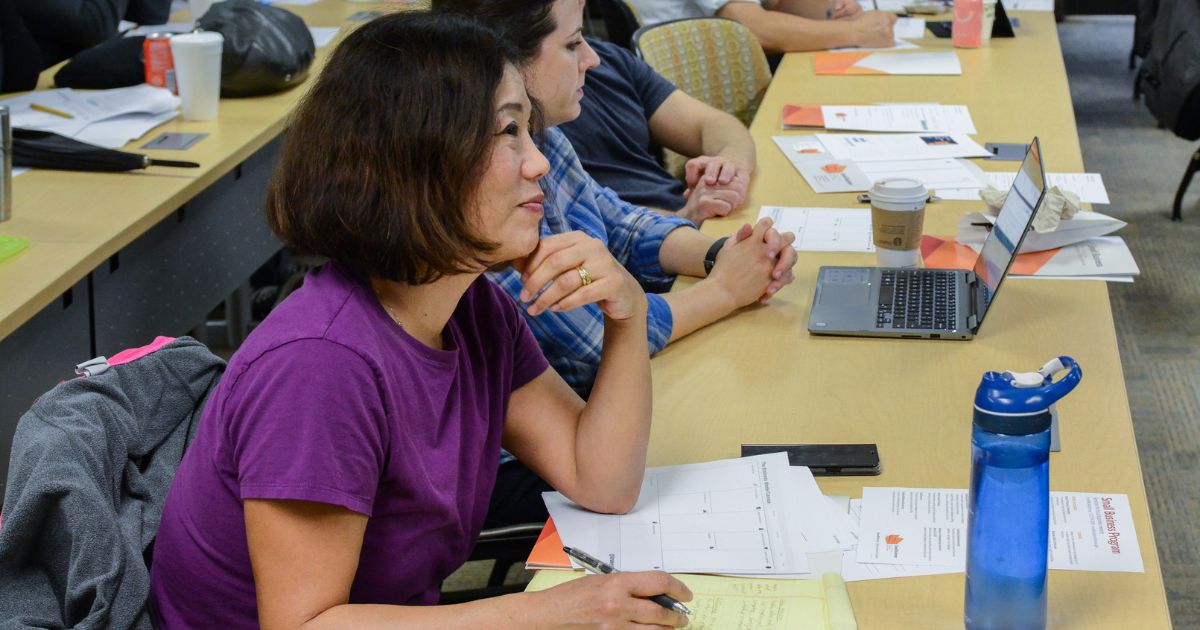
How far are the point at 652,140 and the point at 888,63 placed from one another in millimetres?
847

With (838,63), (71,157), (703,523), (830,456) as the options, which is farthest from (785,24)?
(703,523)

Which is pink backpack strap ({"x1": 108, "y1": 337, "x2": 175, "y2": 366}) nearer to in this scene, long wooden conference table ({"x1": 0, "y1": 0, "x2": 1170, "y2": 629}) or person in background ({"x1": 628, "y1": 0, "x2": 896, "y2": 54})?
long wooden conference table ({"x1": 0, "y1": 0, "x2": 1170, "y2": 629})

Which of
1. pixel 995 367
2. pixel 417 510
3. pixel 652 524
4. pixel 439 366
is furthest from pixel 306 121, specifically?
pixel 995 367

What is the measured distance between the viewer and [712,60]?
3254mm

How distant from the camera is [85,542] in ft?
3.64

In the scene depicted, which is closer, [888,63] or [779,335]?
[779,335]

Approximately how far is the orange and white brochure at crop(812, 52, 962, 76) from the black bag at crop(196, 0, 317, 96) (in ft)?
4.32

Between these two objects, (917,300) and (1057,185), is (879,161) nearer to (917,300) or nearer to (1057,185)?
(1057,185)

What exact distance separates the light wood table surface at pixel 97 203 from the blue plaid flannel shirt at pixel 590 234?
37cm

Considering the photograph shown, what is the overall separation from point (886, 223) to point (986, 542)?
100cm

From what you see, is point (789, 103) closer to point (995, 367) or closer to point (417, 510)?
point (995, 367)

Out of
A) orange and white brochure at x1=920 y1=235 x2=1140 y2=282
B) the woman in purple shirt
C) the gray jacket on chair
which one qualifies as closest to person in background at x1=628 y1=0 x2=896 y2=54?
orange and white brochure at x1=920 y1=235 x2=1140 y2=282

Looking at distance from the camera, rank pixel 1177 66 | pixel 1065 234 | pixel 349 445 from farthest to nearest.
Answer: pixel 1177 66
pixel 1065 234
pixel 349 445

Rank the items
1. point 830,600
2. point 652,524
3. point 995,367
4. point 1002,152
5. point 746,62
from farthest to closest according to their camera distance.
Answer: point 746,62 < point 1002,152 < point 995,367 < point 652,524 < point 830,600
